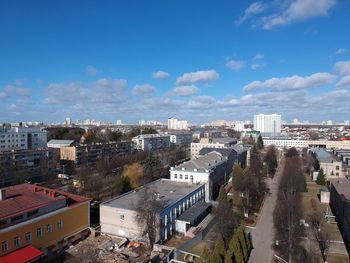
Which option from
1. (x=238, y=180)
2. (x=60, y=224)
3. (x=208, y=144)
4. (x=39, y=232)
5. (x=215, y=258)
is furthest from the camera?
(x=208, y=144)

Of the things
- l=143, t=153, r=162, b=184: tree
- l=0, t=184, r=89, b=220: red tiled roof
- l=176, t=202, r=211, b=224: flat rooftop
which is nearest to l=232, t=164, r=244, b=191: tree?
l=176, t=202, r=211, b=224: flat rooftop

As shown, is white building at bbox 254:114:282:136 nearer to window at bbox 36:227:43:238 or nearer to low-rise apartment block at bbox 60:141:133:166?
low-rise apartment block at bbox 60:141:133:166

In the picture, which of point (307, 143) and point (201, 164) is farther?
point (307, 143)

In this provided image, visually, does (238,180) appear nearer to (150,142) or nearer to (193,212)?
(193,212)

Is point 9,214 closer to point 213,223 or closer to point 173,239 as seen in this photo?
point 173,239

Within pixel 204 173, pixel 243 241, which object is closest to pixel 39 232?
pixel 243 241
